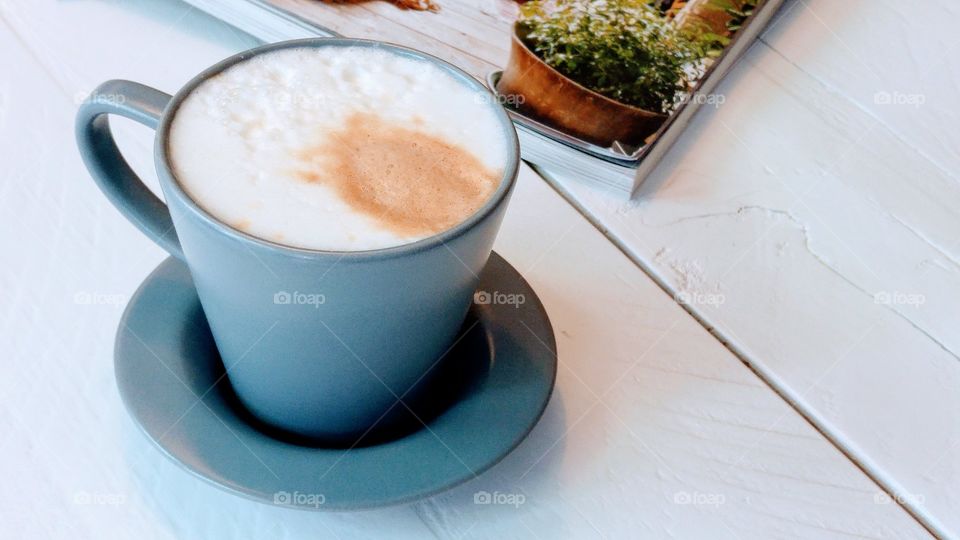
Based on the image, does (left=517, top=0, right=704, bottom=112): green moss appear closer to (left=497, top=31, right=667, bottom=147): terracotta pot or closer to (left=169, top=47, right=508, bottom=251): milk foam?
(left=497, top=31, right=667, bottom=147): terracotta pot

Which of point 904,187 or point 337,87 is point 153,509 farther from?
point 904,187

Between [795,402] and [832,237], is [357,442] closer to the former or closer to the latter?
[795,402]

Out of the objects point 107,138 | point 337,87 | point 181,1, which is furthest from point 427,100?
point 181,1

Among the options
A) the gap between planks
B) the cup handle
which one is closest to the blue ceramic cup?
the cup handle

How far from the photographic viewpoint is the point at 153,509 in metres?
0.42

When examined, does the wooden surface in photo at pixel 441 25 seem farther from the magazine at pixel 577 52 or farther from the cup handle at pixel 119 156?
the cup handle at pixel 119 156

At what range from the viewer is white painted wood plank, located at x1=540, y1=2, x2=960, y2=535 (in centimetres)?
53

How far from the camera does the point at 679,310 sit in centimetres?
56

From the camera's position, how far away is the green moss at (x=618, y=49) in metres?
0.62

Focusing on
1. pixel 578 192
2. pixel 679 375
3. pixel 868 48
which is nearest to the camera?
pixel 679 375

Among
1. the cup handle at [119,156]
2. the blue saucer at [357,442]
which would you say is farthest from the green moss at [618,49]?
the cup handle at [119,156]

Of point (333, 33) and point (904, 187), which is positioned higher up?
point (904, 187)

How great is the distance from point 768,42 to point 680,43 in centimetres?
13

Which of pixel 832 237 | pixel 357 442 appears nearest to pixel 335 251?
pixel 357 442
